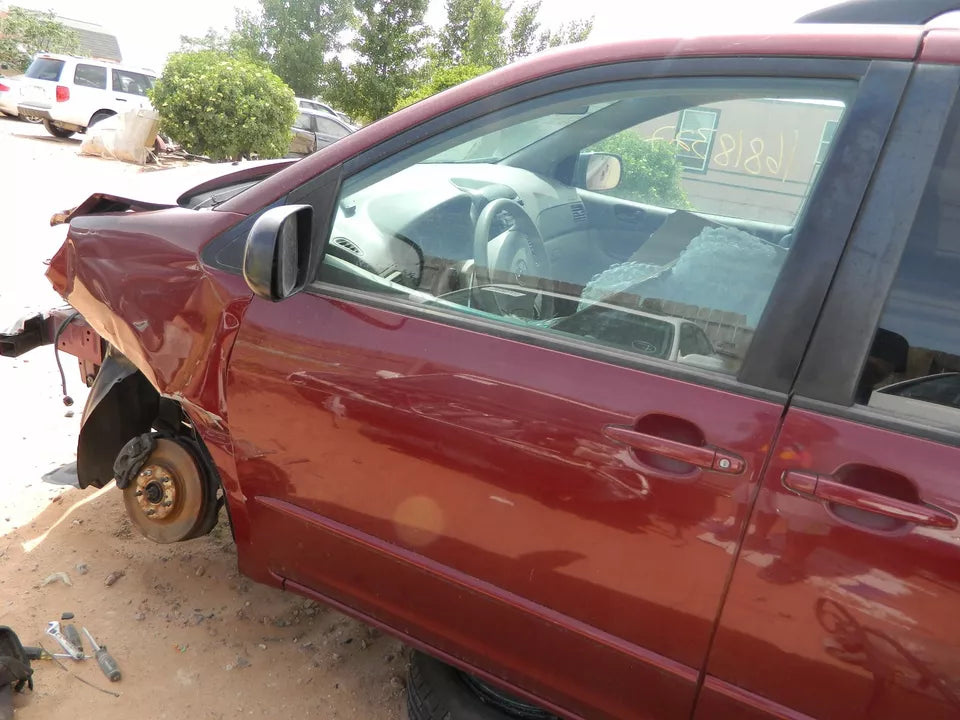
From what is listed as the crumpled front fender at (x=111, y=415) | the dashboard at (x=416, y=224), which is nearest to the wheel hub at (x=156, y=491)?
the crumpled front fender at (x=111, y=415)

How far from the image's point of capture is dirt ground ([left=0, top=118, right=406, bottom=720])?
90.2 inches

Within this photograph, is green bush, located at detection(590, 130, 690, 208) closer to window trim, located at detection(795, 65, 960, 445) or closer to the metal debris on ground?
window trim, located at detection(795, 65, 960, 445)

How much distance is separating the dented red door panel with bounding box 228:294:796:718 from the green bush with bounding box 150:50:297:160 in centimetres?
1157

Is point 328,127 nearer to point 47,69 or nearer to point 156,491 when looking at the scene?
point 47,69

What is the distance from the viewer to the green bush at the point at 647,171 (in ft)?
5.76

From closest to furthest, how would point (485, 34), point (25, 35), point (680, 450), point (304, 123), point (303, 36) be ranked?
point (680, 450), point (304, 123), point (485, 34), point (303, 36), point (25, 35)

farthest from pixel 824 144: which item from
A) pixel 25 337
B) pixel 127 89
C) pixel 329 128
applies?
pixel 127 89

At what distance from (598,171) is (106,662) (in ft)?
7.30

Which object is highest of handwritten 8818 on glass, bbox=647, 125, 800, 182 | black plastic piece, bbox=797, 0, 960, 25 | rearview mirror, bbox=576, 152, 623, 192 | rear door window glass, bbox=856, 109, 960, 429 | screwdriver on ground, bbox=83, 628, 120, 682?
black plastic piece, bbox=797, 0, 960, 25

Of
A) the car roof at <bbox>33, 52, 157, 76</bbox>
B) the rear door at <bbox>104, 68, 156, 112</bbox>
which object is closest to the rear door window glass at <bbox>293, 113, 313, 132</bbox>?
the rear door at <bbox>104, 68, 156, 112</bbox>

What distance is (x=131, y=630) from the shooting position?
2.54 metres

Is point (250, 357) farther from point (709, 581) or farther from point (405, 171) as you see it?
point (709, 581)

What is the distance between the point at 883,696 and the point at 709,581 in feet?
1.20

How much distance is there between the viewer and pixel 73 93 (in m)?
15.4
